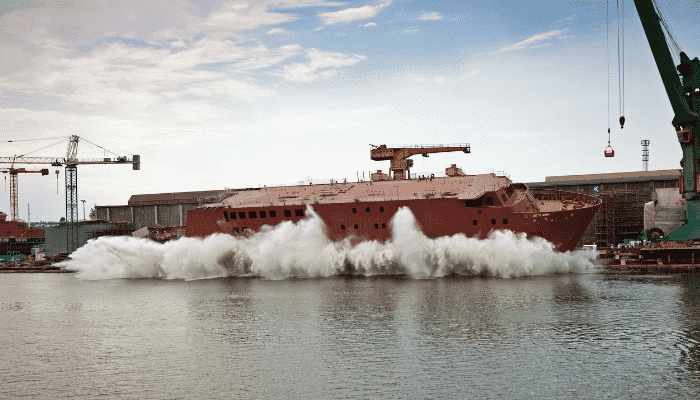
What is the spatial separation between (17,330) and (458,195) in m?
31.7

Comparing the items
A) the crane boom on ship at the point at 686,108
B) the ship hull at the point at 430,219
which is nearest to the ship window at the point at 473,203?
the ship hull at the point at 430,219

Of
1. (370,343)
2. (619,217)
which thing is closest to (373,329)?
(370,343)

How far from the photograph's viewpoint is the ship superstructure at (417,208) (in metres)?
45.7

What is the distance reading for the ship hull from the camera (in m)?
45.2

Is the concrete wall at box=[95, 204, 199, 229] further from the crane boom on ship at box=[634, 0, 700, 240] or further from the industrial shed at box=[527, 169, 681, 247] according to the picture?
the crane boom on ship at box=[634, 0, 700, 240]

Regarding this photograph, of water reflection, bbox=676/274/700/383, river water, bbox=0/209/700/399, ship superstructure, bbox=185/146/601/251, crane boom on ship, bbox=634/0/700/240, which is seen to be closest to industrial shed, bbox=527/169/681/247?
crane boom on ship, bbox=634/0/700/240

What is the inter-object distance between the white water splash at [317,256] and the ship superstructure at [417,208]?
83 cm

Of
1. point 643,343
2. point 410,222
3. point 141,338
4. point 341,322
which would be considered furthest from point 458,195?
point 141,338

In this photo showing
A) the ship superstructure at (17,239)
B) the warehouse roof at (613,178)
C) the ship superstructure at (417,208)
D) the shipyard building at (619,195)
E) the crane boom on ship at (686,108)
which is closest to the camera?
the ship superstructure at (417,208)

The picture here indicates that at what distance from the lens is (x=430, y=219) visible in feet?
158

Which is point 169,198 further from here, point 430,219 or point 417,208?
point 430,219

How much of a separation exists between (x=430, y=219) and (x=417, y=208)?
4.75ft

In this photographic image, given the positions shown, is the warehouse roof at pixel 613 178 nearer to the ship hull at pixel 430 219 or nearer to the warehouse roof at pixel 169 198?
the ship hull at pixel 430 219

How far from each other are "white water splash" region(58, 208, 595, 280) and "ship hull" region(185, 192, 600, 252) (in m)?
0.63
